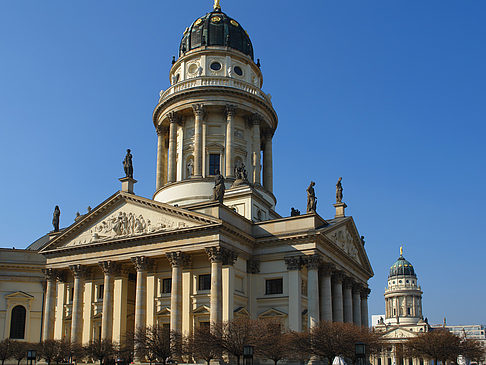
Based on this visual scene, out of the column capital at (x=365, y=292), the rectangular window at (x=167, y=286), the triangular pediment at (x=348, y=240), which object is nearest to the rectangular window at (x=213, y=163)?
the triangular pediment at (x=348, y=240)

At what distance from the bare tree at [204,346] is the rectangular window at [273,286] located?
31.4 feet

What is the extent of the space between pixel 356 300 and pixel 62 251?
95.4 feet

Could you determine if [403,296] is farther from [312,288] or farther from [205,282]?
[205,282]

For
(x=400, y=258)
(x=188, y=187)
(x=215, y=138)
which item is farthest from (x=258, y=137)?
(x=400, y=258)

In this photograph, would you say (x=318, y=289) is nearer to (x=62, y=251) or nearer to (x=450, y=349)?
(x=450, y=349)

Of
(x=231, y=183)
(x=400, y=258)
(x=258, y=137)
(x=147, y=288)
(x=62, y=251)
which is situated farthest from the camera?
(x=400, y=258)

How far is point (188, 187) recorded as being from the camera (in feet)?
193

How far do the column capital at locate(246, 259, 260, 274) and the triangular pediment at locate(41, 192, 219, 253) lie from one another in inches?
257

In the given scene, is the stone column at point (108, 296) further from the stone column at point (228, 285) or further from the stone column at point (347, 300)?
the stone column at point (347, 300)

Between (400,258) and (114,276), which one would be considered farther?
(400,258)

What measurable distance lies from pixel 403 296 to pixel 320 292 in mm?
136620

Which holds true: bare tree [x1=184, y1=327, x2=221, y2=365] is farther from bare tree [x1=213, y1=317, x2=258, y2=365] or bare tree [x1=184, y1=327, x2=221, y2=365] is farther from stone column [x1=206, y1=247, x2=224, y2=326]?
stone column [x1=206, y1=247, x2=224, y2=326]

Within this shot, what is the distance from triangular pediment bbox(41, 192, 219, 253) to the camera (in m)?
46.0

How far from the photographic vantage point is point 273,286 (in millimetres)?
48281
